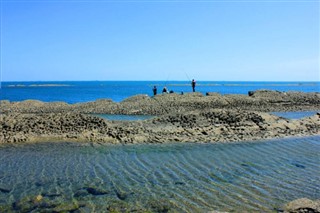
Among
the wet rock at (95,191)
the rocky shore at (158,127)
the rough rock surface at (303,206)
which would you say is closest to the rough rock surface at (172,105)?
the rocky shore at (158,127)

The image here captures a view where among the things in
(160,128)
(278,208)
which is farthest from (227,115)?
(278,208)

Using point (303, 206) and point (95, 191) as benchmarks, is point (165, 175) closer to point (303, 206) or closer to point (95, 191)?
point (95, 191)

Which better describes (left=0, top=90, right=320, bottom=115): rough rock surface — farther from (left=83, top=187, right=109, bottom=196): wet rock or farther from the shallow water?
(left=83, top=187, right=109, bottom=196): wet rock

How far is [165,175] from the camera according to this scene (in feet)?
33.9

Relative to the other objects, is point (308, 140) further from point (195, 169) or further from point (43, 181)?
point (43, 181)

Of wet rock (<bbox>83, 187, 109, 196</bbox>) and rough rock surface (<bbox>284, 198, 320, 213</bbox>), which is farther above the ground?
rough rock surface (<bbox>284, 198, 320, 213</bbox>)

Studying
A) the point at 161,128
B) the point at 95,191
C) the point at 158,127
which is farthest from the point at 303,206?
the point at 158,127

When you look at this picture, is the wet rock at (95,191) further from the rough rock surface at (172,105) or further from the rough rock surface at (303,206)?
the rough rock surface at (172,105)

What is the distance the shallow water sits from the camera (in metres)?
8.24

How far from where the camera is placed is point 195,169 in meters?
11.0

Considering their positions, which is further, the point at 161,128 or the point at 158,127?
the point at 158,127

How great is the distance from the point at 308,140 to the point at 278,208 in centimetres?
991

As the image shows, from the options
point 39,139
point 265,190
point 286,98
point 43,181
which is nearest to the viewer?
point 265,190

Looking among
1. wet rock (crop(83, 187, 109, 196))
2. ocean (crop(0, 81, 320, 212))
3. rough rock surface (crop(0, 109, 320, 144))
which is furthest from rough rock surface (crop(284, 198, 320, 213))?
rough rock surface (crop(0, 109, 320, 144))
